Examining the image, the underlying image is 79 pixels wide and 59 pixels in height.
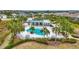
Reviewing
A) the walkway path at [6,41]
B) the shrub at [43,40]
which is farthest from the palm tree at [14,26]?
the shrub at [43,40]

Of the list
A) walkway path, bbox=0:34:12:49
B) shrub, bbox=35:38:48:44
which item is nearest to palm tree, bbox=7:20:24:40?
walkway path, bbox=0:34:12:49

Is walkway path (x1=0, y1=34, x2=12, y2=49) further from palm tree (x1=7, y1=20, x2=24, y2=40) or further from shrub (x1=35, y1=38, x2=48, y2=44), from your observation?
shrub (x1=35, y1=38, x2=48, y2=44)

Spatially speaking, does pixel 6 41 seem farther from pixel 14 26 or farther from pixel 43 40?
pixel 43 40

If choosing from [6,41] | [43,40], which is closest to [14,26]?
[6,41]

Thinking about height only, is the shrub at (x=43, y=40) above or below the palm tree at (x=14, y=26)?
below

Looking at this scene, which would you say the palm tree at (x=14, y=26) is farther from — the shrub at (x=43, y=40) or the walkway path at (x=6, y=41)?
the shrub at (x=43, y=40)

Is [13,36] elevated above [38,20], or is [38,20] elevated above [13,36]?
[38,20]
